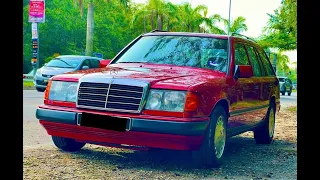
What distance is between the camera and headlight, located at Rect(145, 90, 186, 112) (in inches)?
215

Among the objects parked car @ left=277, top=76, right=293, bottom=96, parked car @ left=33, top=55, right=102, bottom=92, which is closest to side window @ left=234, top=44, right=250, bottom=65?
parked car @ left=33, top=55, right=102, bottom=92

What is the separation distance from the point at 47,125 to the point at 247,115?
2707 mm

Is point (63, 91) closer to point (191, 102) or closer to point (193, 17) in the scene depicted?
point (191, 102)

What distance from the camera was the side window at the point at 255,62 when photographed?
794 cm

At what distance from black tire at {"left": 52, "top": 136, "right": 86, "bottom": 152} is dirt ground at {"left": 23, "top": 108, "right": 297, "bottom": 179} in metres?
0.09

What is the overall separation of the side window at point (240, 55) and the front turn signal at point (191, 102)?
5.50 feet

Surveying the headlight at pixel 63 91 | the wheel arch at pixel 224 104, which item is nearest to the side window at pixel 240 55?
the wheel arch at pixel 224 104

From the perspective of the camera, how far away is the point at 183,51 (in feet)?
22.4

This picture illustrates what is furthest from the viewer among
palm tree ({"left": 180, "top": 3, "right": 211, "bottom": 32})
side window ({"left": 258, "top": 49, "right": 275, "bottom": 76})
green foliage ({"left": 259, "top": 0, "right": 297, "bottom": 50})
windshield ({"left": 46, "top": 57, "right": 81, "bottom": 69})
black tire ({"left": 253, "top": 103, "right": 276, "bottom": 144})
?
palm tree ({"left": 180, "top": 3, "right": 211, "bottom": 32})

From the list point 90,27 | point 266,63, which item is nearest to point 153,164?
point 266,63

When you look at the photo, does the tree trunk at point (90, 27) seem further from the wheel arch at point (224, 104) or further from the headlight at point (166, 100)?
the headlight at point (166, 100)

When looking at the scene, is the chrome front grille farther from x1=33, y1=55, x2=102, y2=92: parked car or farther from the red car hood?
x1=33, y1=55, x2=102, y2=92: parked car
